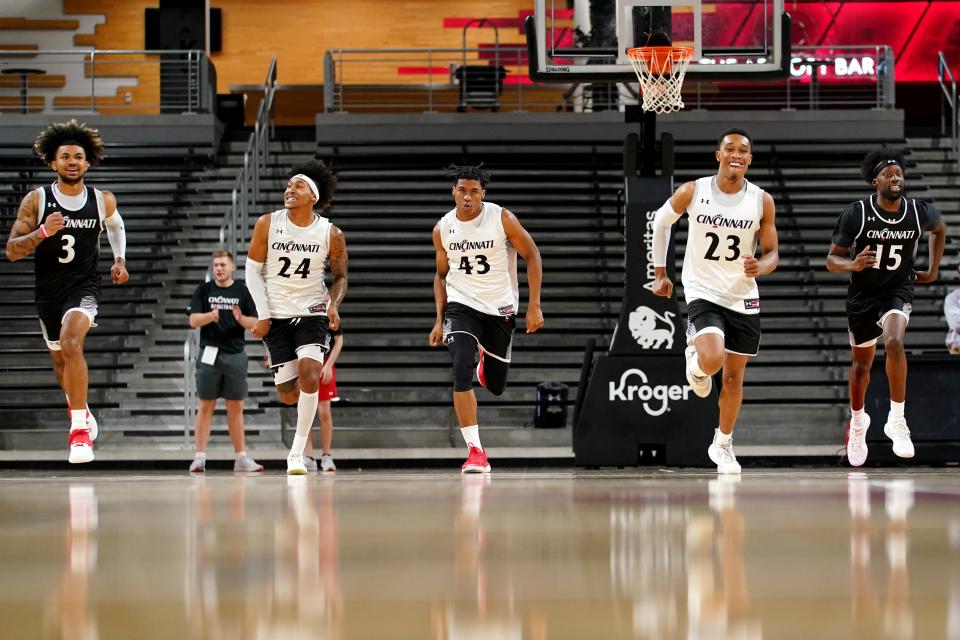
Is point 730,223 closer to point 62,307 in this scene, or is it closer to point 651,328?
point 651,328

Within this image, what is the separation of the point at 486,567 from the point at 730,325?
16.3ft

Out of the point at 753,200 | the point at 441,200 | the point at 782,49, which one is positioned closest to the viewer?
the point at 753,200

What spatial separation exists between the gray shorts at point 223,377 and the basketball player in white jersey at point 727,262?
4.66 metres

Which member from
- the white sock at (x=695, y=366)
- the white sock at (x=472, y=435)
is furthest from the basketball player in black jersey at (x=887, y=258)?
the white sock at (x=472, y=435)

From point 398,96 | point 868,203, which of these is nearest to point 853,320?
point 868,203

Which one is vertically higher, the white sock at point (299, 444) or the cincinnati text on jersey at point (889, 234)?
the cincinnati text on jersey at point (889, 234)

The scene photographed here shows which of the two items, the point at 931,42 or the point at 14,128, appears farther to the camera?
the point at 931,42

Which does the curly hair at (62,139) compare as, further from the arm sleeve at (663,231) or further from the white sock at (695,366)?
the white sock at (695,366)

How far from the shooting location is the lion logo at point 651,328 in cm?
1011

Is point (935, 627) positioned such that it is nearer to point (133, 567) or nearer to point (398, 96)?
point (133, 567)

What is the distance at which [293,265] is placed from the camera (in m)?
8.21

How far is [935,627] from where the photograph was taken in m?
2.07

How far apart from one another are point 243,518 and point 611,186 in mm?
14455

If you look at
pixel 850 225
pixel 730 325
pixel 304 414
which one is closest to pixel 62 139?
pixel 304 414
